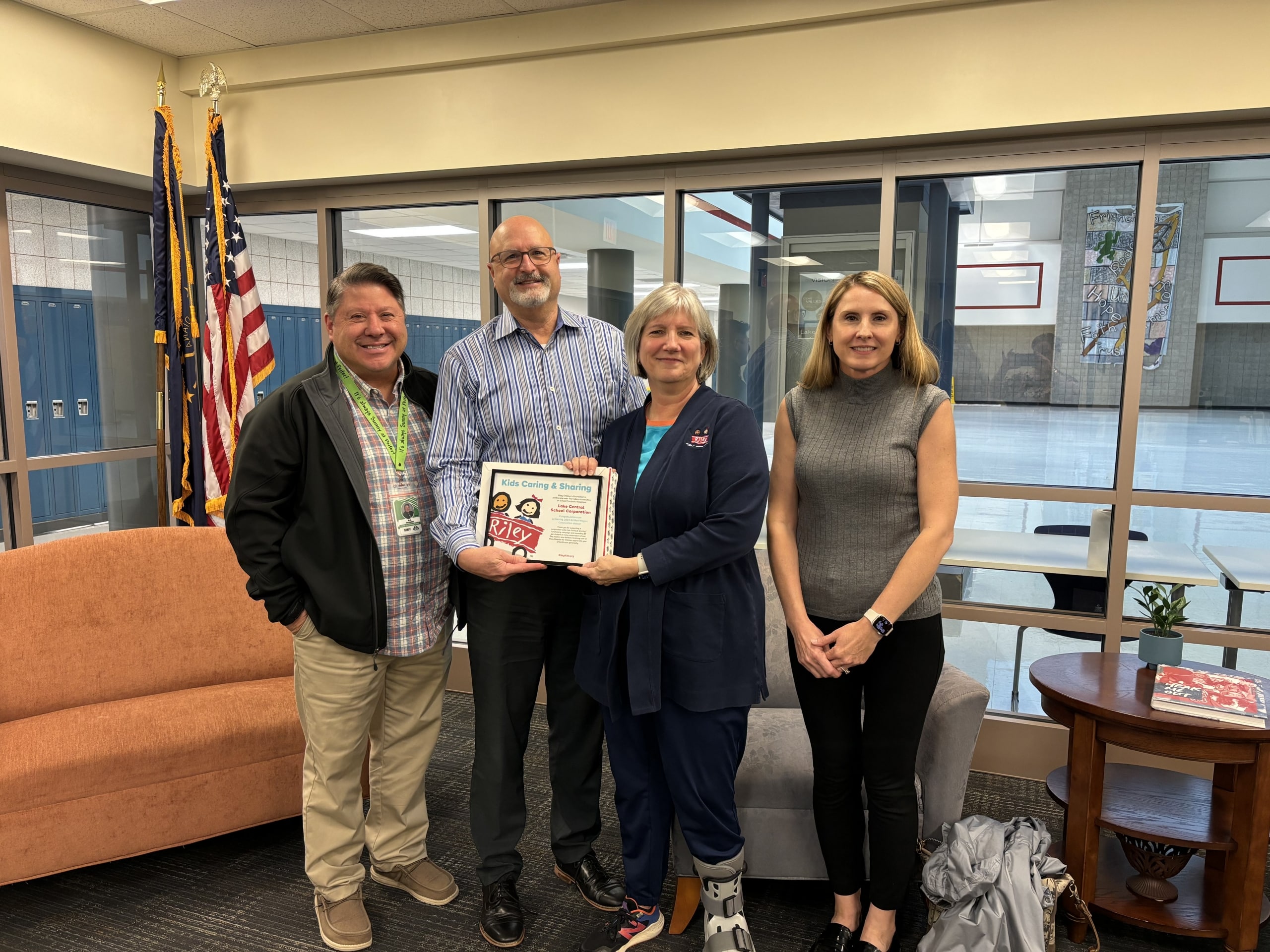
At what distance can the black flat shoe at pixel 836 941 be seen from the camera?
6.91 ft

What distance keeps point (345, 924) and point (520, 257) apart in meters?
1.81

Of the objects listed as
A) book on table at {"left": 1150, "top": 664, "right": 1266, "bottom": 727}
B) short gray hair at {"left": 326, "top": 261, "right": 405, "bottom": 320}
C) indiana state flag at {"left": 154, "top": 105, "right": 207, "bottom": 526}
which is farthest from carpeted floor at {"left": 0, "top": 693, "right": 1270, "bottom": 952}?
indiana state flag at {"left": 154, "top": 105, "right": 207, "bottom": 526}

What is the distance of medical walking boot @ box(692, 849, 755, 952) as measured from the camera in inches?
80.9

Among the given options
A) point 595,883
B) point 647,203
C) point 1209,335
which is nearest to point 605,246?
point 647,203

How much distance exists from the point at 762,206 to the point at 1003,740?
229 cm

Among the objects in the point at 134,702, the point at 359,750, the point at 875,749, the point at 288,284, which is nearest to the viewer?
the point at 875,749

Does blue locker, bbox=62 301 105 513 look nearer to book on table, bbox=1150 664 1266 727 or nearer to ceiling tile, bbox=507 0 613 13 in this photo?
ceiling tile, bbox=507 0 613 13

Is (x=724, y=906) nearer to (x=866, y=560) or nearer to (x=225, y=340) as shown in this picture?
(x=866, y=560)

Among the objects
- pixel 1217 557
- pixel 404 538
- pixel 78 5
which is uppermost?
pixel 78 5

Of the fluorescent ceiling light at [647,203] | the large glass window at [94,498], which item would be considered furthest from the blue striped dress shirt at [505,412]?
the large glass window at [94,498]

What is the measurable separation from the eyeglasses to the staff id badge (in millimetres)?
651

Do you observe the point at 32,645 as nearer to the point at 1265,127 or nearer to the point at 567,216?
the point at 567,216

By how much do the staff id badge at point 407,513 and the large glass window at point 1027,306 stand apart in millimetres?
2072

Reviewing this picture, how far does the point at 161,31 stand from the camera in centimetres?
358
